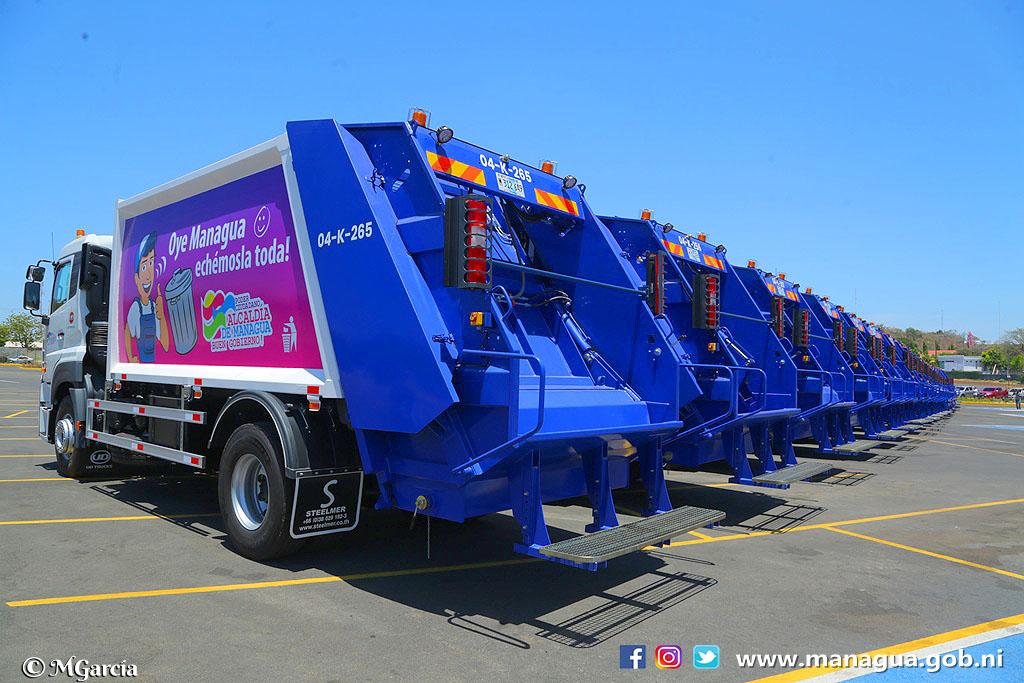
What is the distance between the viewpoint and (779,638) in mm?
4250

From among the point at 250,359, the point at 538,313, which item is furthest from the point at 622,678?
the point at 250,359

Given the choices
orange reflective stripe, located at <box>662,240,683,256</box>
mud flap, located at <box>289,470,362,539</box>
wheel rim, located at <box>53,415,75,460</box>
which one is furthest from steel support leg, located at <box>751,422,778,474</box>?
wheel rim, located at <box>53,415,75,460</box>

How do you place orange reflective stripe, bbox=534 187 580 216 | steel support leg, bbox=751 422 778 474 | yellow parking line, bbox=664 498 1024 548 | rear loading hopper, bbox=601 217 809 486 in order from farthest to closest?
1. steel support leg, bbox=751 422 778 474
2. rear loading hopper, bbox=601 217 809 486
3. yellow parking line, bbox=664 498 1024 548
4. orange reflective stripe, bbox=534 187 580 216

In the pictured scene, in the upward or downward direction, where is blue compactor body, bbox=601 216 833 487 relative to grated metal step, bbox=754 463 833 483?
upward

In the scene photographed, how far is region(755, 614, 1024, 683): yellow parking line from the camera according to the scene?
3.70 metres

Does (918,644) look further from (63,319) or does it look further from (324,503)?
(63,319)

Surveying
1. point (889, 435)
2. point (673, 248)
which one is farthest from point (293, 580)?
point (889, 435)

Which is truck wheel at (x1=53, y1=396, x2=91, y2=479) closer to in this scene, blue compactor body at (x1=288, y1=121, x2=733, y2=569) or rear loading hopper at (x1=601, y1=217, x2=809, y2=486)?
blue compactor body at (x1=288, y1=121, x2=733, y2=569)

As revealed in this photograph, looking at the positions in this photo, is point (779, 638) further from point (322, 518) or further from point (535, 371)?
point (322, 518)

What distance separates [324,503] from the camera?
5113 millimetres

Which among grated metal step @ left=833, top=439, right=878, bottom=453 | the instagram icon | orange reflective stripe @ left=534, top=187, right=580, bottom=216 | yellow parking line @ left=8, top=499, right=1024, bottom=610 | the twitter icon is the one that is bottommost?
grated metal step @ left=833, top=439, right=878, bottom=453

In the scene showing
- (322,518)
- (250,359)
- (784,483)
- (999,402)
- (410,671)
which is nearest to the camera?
(410,671)

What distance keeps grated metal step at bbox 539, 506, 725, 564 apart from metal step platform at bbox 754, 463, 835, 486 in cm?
230

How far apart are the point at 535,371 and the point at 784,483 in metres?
3.70
